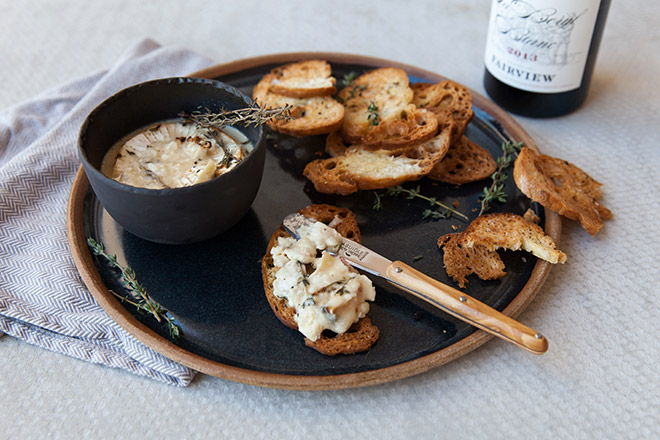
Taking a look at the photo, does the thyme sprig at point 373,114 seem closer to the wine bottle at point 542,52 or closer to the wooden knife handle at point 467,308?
the wine bottle at point 542,52

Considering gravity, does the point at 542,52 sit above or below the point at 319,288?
above

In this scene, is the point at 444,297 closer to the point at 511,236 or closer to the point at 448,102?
the point at 511,236

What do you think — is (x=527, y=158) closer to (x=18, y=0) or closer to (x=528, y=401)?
(x=528, y=401)

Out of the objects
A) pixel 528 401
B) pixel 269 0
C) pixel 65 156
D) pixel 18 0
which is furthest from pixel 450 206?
pixel 18 0

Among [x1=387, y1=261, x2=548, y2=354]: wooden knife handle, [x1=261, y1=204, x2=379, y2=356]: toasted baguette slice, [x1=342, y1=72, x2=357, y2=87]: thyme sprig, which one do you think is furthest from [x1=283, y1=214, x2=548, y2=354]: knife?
[x1=342, y1=72, x2=357, y2=87]: thyme sprig

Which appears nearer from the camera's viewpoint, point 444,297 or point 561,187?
point 444,297

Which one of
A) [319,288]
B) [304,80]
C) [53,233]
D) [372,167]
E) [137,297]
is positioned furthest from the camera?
[304,80]

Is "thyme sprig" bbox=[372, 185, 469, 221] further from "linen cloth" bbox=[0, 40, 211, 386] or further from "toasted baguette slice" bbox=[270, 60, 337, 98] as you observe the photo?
"linen cloth" bbox=[0, 40, 211, 386]

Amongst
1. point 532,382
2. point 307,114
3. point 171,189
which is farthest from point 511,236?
point 171,189
